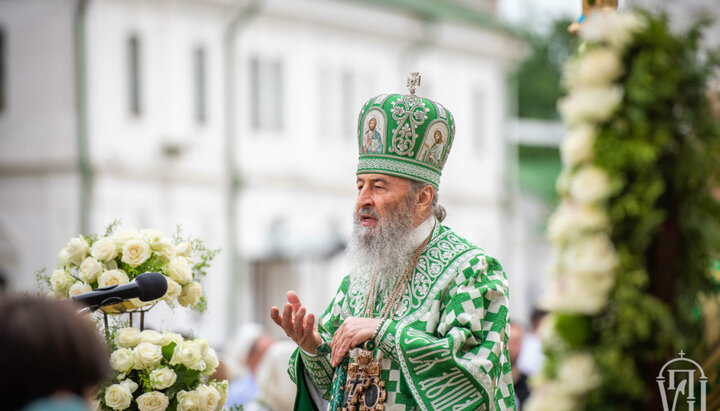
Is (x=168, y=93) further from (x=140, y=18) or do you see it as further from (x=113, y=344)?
(x=113, y=344)

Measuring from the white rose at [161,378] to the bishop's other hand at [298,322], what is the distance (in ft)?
1.67

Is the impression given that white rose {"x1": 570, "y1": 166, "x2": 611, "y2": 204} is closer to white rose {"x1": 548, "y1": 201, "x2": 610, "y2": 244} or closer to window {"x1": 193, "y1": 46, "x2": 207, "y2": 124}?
white rose {"x1": 548, "y1": 201, "x2": 610, "y2": 244}

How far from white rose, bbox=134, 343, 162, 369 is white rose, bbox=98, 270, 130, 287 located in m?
0.30

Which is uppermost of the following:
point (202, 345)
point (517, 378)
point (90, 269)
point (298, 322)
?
point (90, 269)

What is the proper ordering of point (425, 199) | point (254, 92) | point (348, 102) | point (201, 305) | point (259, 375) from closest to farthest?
point (425, 199) → point (201, 305) → point (259, 375) → point (254, 92) → point (348, 102)

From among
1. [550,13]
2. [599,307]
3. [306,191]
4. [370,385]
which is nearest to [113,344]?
[370,385]

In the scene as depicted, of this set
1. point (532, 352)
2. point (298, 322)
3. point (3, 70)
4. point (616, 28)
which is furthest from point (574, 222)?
point (3, 70)

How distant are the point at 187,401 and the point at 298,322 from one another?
1.94 ft

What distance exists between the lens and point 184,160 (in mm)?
21203

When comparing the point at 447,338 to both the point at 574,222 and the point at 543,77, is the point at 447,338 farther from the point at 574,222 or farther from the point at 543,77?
the point at 543,77

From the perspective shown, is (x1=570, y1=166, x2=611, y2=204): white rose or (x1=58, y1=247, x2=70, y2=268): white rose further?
(x1=58, y1=247, x2=70, y2=268): white rose

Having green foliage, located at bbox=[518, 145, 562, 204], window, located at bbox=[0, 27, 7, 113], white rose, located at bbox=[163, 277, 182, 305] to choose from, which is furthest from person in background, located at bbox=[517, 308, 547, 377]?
green foliage, located at bbox=[518, 145, 562, 204]

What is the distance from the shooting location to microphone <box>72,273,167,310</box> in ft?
13.9

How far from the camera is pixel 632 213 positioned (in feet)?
9.83
